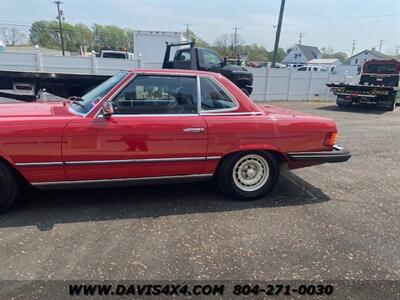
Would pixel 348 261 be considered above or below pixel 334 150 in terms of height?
below

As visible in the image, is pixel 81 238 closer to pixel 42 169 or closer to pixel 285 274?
pixel 42 169

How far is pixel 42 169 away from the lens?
3.37 meters

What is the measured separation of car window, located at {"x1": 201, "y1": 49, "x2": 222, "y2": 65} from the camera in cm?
1138

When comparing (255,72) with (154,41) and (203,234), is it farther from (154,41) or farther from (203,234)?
(203,234)

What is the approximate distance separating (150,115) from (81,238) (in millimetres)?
1468

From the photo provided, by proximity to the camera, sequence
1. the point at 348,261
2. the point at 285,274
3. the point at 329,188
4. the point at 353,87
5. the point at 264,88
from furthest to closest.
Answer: the point at 264,88 < the point at 353,87 < the point at 329,188 < the point at 348,261 < the point at 285,274

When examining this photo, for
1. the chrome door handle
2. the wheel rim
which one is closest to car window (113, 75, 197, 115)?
the chrome door handle

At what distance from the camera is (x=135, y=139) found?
138 inches

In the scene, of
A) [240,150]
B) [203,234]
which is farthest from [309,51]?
[203,234]

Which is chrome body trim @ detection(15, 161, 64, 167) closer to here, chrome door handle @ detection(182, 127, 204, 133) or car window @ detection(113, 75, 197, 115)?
car window @ detection(113, 75, 197, 115)

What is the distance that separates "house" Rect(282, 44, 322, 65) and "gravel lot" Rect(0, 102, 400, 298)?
8998 cm

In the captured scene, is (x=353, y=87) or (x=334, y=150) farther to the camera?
(x=353, y=87)

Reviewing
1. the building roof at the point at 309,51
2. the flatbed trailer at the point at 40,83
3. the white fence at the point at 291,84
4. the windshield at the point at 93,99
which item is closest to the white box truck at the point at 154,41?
the white fence at the point at 291,84

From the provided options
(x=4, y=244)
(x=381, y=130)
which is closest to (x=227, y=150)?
(x=4, y=244)
